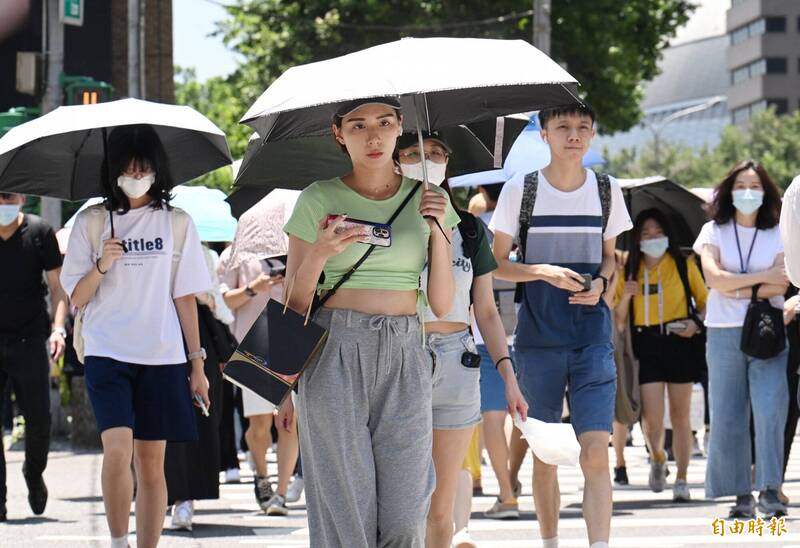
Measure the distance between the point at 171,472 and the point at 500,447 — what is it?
2.07m

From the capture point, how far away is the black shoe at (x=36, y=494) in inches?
423

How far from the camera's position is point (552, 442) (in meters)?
6.49

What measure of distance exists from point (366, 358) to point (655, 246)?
6.65 meters

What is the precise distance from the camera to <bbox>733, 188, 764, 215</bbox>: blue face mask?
10.1 m

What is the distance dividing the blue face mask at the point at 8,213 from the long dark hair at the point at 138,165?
2.69 metres

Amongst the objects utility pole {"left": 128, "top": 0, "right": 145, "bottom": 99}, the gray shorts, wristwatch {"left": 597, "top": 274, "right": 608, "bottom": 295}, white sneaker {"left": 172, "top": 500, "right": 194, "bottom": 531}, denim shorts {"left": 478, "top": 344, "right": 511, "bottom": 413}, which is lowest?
white sneaker {"left": 172, "top": 500, "right": 194, "bottom": 531}

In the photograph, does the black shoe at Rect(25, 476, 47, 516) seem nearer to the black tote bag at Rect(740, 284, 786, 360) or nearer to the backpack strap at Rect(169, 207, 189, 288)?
the backpack strap at Rect(169, 207, 189, 288)

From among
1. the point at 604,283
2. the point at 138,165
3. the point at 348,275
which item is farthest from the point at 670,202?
the point at 348,275

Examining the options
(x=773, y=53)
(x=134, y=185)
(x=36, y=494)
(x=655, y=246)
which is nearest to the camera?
(x=134, y=185)

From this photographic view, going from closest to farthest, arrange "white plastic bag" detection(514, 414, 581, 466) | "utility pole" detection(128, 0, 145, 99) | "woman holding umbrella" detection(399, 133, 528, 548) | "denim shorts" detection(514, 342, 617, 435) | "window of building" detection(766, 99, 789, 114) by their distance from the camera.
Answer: "white plastic bag" detection(514, 414, 581, 466)
"woman holding umbrella" detection(399, 133, 528, 548)
"denim shorts" detection(514, 342, 617, 435)
"utility pole" detection(128, 0, 145, 99)
"window of building" detection(766, 99, 789, 114)

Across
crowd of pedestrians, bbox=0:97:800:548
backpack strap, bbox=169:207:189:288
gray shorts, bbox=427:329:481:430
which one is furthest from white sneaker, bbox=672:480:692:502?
gray shorts, bbox=427:329:481:430

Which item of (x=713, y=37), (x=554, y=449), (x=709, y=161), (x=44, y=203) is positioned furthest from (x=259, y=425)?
(x=713, y=37)

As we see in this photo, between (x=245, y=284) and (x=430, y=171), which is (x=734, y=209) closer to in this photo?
(x=245, y=284)

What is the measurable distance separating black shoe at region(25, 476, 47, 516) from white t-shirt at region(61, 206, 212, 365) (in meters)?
3.29
